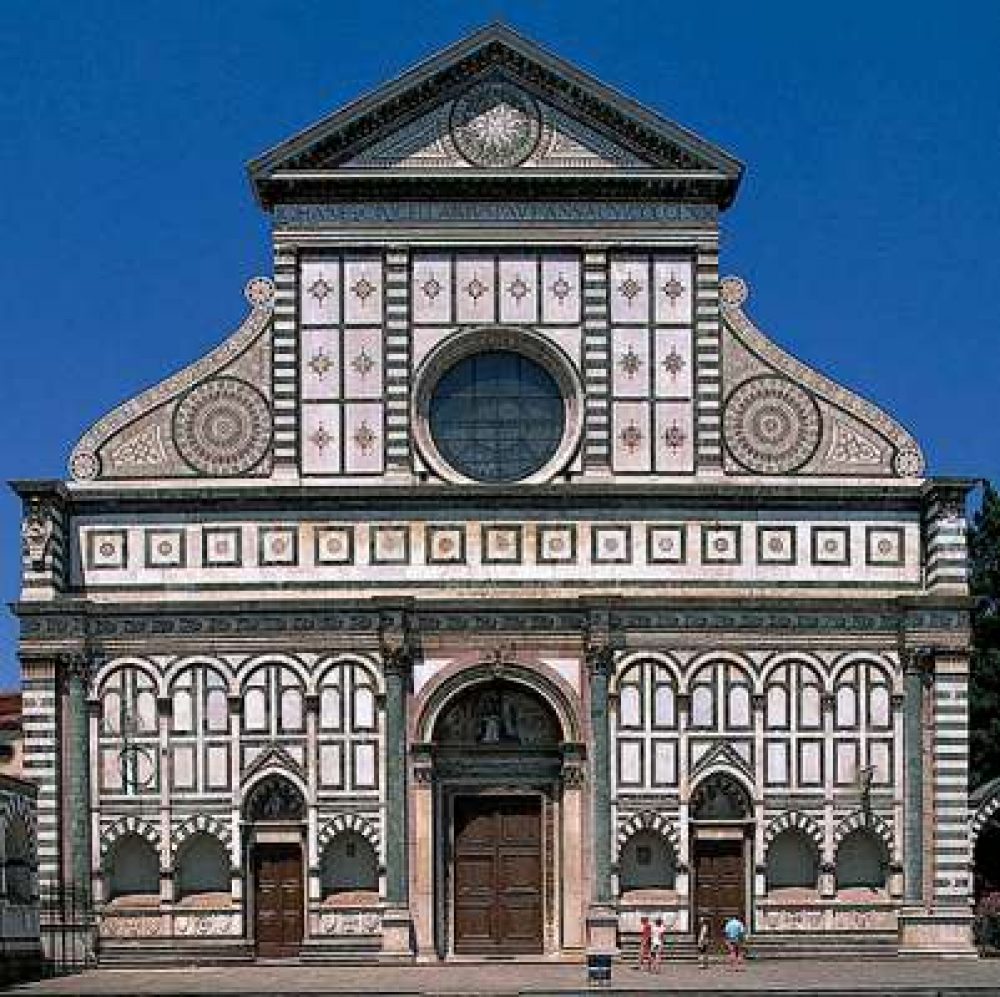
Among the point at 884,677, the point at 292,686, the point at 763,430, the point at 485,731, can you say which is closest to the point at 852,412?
the point at 763,430

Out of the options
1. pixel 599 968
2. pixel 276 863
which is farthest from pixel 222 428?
pixel 599 968

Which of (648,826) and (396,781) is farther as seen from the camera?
(648,826)

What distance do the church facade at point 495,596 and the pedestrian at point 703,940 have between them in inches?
10.5

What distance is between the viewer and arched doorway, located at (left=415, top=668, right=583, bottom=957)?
3856 cm

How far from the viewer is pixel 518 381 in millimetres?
39938

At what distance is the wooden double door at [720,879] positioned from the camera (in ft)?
127

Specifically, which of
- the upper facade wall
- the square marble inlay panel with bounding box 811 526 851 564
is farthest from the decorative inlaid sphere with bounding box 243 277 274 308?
the square marble inlay panel with bounding box 811 526 851 564

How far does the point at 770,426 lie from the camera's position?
130ft

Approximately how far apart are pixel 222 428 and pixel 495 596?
5687 millimetres

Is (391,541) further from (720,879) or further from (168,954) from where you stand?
(720,879)

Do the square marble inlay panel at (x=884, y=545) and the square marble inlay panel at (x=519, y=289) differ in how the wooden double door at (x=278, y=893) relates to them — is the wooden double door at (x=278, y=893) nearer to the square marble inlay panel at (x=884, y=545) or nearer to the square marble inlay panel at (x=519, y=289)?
the square marble inlay panel at (x=519, y=289)

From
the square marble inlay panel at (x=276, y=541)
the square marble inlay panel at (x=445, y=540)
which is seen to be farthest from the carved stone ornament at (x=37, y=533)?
the square marble inlay panel at (x=445, y=540)

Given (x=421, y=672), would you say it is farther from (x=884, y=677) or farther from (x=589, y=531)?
(x=884, y=677)

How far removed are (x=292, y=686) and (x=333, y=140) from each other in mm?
9721
